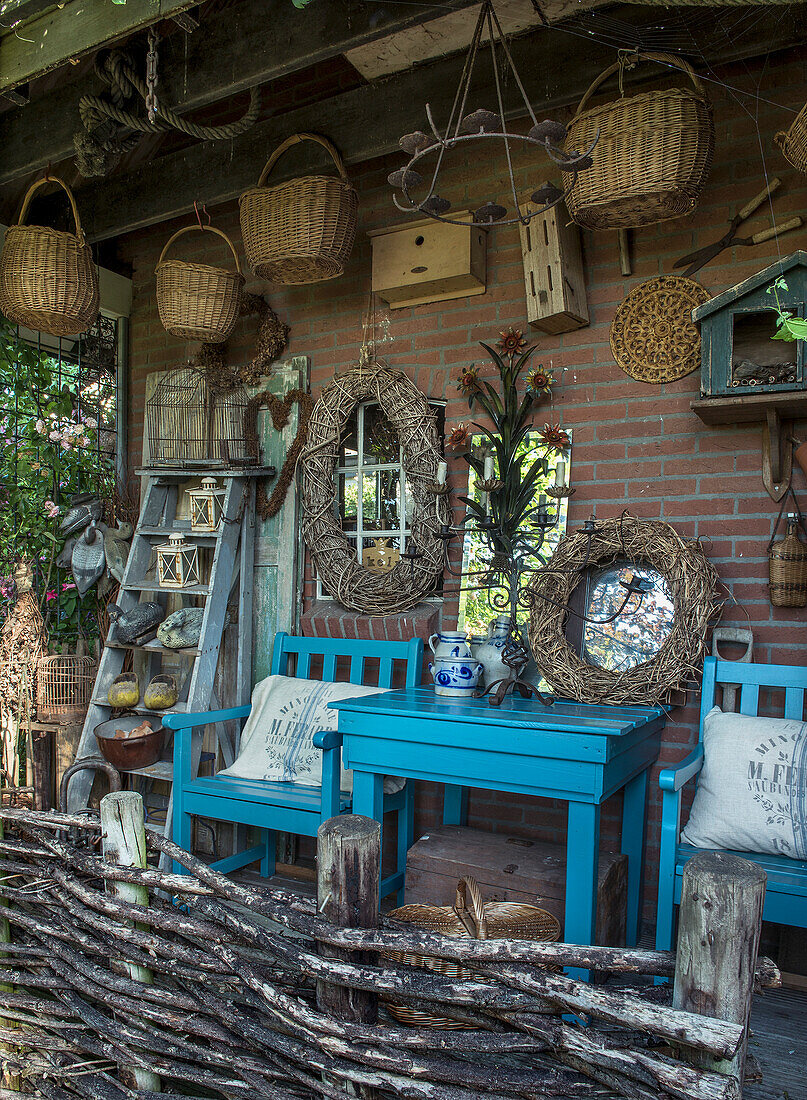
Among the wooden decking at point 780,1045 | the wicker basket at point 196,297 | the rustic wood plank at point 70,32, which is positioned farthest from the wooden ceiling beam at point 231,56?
the wooden decking at point 780,1045

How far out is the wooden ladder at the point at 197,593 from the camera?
3312mm

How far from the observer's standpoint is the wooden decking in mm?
1922

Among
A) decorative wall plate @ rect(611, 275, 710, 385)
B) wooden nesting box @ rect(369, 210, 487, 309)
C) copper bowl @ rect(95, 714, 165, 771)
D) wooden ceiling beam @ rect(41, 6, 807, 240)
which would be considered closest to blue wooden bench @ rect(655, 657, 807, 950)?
decorative wall plate @ rect(611, 275, 710, 385)

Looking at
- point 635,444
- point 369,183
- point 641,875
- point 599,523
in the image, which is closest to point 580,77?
point 369,183

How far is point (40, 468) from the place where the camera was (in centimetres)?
402

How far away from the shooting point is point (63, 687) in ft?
12.5

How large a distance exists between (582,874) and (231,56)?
2.91 m

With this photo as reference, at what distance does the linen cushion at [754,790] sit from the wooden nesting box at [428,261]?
6.21ft

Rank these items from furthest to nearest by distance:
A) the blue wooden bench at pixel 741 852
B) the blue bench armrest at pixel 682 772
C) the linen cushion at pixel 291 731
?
1. the linen cushion at pixel 291 731
2. the blue bench armrest at pixel 682 772
3. the blue wooden bench at pixel 741 852

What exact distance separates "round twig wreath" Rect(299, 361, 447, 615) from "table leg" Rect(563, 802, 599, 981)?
4.11 feet

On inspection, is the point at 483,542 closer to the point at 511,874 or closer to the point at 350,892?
the point at 511,874

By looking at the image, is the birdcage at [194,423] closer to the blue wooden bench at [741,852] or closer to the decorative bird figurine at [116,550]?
the decorative bird figurine at [116,550]

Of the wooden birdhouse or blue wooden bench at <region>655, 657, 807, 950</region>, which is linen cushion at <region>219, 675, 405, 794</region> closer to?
blue wooden bench at <region>655, 657, 807, 950</region>

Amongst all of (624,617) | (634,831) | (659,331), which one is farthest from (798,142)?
(634,831)
